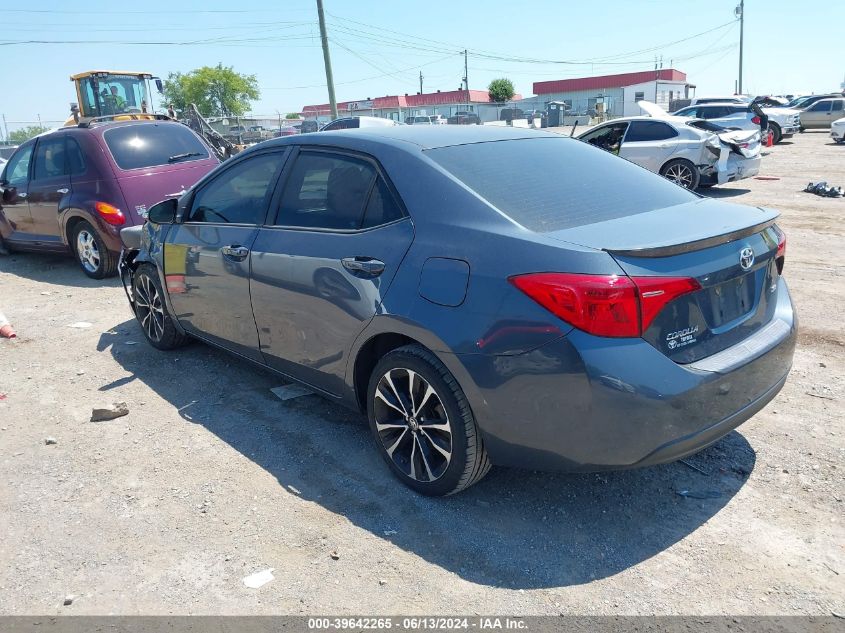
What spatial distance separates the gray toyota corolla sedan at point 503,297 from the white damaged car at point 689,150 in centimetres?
964

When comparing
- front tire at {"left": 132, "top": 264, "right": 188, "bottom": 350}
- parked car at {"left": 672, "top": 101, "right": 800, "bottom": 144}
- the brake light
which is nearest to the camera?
front tire at {"left": 132, "top": 264, "right": 188, "bottom": 350}

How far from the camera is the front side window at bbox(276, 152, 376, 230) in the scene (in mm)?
3488

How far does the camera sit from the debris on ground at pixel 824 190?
1272 cm

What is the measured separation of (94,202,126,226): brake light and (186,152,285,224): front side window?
3656 mm

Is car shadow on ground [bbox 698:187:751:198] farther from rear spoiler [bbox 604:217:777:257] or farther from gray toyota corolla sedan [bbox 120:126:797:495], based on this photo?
rear spoiler [bbox 604:217:777:257]

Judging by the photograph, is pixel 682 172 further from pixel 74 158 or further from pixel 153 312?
pixel 153 312

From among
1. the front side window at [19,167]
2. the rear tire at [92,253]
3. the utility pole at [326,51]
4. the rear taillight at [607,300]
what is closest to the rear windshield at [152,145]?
the rear tire at [92,253]

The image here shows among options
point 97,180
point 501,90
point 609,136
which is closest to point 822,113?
point 609,136

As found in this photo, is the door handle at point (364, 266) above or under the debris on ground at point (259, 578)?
above

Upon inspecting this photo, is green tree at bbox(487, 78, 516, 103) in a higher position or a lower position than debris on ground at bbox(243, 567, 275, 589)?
higher

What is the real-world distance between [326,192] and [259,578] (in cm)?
201

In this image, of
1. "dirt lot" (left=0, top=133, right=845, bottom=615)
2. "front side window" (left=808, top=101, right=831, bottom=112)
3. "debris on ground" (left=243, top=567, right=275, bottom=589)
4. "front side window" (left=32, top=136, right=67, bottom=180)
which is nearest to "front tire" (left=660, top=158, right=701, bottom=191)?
"dirt lot" (left=0, top=133, right=845, bottom=615)

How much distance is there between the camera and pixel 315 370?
3.76 m

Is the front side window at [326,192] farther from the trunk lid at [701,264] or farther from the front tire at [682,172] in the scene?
the front tire at [682,172]
